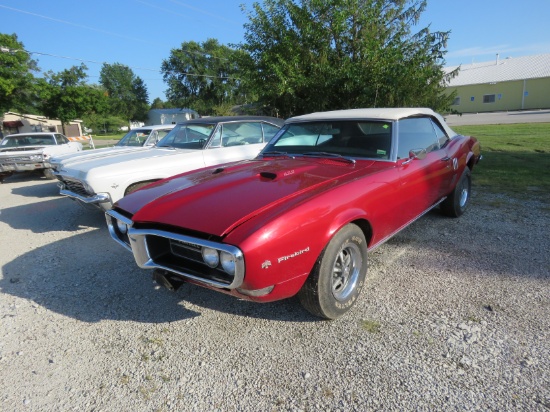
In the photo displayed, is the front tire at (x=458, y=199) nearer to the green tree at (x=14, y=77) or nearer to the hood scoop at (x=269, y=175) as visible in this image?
the hood scoop at (x=269, y=175)

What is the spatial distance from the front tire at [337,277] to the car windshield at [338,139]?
111cm

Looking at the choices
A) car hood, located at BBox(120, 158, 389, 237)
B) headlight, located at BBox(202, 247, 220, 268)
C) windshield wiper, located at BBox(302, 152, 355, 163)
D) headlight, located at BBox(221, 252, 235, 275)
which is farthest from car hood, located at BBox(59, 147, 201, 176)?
headlight, located at BBox(221, 252, 235, 275)

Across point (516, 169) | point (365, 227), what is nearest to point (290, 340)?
point (365, 227)

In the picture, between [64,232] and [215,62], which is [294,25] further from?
[215,62]

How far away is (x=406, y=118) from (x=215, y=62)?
5393cm

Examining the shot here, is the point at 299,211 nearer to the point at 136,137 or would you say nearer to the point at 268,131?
the point at 268,131

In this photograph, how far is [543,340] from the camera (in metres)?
2.38

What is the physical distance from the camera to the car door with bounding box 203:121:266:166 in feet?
19.4

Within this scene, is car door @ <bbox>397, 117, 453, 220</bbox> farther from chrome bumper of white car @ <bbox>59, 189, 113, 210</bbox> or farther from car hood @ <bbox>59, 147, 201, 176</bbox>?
chrome bumper of white car @ <bbox>59, 189, 113, 210</bbox>

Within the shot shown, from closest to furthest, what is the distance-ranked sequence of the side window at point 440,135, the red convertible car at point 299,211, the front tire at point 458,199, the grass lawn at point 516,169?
the red convertible car at point 299,211 → the side window at point 440,135 → the front tire at point 458,199 → the grass lawn at point 516,169

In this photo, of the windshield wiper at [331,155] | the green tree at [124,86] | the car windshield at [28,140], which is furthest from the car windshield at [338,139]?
the green tree at [124,86]

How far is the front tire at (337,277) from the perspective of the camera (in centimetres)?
247

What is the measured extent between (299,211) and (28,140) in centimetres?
1240

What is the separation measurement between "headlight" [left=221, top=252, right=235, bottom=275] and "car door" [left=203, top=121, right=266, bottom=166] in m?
3.81
